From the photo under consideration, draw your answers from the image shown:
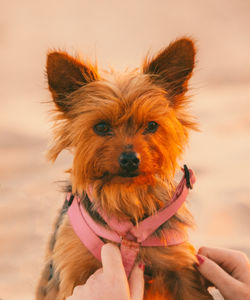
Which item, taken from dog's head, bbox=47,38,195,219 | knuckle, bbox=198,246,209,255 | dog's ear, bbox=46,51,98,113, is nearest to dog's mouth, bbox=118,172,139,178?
dog's head, bbox=47,38,195,219

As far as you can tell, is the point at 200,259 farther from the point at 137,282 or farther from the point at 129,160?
the point at 129,160

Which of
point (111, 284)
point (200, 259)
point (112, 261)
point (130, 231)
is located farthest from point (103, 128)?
point (200, 259)

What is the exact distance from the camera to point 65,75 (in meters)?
2.14

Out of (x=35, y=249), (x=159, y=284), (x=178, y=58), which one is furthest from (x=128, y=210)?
(x=35, y=249)

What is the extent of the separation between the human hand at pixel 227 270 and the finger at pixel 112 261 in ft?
1.73

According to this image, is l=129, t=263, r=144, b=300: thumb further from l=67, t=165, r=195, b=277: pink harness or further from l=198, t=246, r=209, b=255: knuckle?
l=198, t=246, r=209, b=255: knuckle

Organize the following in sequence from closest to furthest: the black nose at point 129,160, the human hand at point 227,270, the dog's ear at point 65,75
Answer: the black nose at point 129,160, the human hand at point 227,270, the dog's ear at point 65,75

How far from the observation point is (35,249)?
3.29m

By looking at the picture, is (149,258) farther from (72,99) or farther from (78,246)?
(72,99)

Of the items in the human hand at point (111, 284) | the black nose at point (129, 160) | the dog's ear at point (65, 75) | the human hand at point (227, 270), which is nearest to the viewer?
the human hand at point (111, 284)

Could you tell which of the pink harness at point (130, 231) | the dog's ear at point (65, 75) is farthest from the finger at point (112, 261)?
the dog's ear at point (65, 75)

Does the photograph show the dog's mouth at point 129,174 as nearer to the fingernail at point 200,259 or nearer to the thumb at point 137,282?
the thumb at point 137,282

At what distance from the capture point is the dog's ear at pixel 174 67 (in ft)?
6.96

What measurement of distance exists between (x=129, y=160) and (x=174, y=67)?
676 mm
